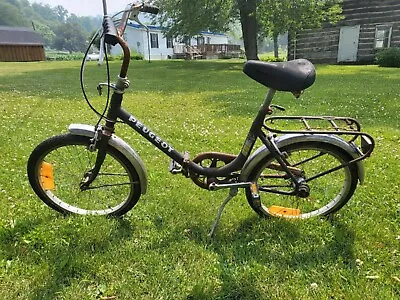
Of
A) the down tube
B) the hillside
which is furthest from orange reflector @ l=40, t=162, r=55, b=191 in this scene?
the hillside

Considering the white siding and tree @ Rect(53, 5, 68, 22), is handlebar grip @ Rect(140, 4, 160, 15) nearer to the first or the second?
the white siding

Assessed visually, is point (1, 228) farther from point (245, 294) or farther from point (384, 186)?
point (384, 186)

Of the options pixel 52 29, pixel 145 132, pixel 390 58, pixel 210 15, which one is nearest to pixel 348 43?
pixel 390 58

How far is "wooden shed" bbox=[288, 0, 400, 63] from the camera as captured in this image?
20.0 m

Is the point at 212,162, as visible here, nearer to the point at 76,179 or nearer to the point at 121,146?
the point at 121,146

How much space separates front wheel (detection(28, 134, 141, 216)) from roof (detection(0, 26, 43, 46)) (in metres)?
44.3

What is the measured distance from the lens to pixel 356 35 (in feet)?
69.4

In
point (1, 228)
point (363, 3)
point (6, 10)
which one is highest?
point (6, 10)

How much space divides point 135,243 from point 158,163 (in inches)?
66.2

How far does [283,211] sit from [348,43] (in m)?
21.9

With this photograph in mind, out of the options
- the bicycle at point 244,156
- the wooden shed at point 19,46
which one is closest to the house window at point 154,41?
the wooden shed at point 19,46

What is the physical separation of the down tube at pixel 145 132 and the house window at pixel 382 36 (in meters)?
21.9

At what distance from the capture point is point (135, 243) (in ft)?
8.55

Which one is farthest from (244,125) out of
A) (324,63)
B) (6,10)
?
(6,10)
